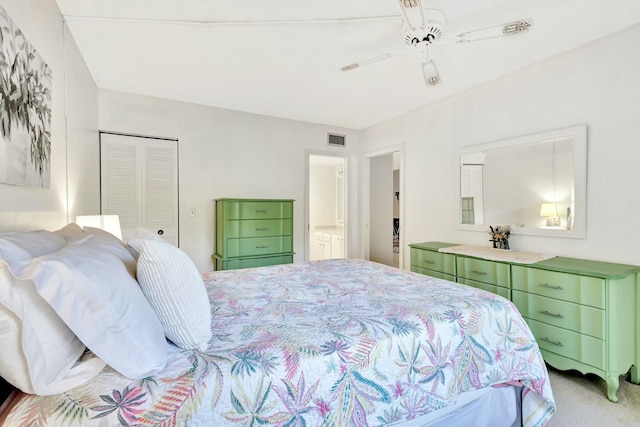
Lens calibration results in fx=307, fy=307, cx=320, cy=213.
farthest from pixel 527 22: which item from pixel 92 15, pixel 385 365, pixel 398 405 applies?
pixel 92 15

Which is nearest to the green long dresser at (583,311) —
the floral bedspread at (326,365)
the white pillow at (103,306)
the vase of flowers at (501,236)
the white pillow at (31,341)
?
the vase of flowers at (501,236)

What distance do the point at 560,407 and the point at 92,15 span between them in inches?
152

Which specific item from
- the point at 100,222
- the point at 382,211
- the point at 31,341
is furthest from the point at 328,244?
the point at 31,341

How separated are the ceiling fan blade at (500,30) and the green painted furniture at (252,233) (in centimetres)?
250

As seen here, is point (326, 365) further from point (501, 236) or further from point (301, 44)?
point (501, 236)

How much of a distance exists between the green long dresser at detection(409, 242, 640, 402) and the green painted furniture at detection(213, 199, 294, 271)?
2.34 metres

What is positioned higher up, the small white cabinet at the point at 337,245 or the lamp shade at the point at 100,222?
the lamp shade at the point at 100,222

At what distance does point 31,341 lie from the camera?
0.77 m

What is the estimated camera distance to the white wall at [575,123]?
7.13 feet

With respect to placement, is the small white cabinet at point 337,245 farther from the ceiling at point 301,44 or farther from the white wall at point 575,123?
the ceiling at point 301,44

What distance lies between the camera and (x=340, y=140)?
475cm

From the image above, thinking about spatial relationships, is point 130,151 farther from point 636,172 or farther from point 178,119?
point 636,172

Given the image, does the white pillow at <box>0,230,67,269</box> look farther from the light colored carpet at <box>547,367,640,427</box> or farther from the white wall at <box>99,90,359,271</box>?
the white wall at <box>99,90,359,271</box>

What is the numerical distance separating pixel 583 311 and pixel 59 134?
11.6 ft
